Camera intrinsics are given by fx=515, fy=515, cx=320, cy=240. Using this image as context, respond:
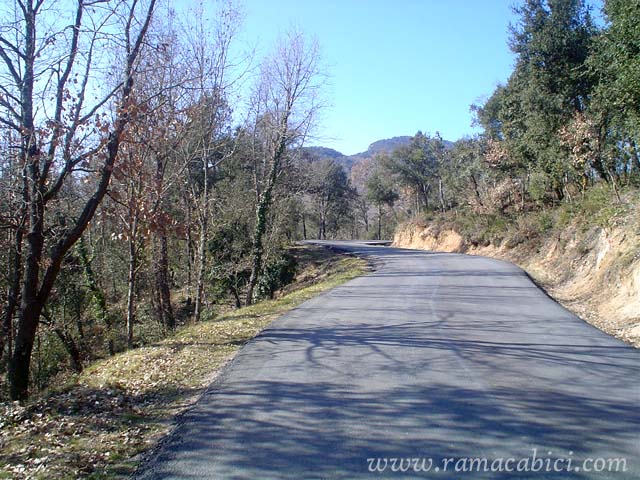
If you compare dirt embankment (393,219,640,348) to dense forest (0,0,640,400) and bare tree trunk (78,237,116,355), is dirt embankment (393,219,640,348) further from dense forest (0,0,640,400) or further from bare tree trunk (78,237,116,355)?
bare tree trunk (78,237,116,355)

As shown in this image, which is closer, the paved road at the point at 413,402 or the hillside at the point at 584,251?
the paved road at the point at 413,402

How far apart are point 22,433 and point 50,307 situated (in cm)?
1581

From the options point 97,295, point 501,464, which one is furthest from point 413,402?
point 97,295

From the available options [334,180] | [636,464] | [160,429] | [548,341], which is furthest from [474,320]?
[334,180]

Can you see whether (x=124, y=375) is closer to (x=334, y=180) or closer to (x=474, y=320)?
(x=474, y=320)

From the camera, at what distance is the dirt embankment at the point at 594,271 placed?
11.5 m

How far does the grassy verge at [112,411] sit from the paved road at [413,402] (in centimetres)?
38

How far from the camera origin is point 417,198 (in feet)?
196

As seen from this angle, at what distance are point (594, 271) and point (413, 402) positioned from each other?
Result: 1283 centimetres

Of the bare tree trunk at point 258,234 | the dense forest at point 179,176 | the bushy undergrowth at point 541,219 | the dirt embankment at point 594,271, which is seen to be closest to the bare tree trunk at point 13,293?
the dense forest at point 179,176

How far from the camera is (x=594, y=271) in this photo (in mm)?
16078

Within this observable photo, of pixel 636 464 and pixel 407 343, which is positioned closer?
pixel 636 464

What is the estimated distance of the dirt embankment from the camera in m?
11.5

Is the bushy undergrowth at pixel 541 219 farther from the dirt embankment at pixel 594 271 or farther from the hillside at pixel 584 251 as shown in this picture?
the dirt embankment at pixel 594 271
